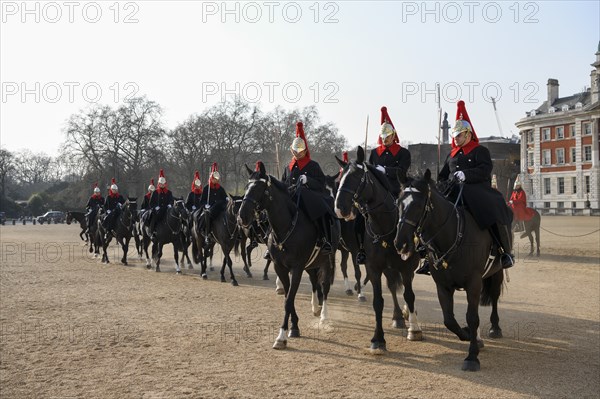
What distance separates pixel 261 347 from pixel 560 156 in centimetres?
7852

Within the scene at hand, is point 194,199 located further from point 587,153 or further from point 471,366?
point 587,153

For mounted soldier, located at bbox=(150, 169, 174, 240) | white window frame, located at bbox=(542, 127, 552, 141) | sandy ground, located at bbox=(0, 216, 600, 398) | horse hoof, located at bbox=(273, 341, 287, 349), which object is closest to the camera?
sandy ground, located at bbox=(0, 216, 600, 398)

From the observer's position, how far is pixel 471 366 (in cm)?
740

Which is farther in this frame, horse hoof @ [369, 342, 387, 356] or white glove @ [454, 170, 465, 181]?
horse hoof @ [369, 342, 387, 356]

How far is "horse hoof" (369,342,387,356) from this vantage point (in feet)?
27.0

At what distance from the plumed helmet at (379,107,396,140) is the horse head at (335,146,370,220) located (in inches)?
62.8

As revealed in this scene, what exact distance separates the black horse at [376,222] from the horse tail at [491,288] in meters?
1.15

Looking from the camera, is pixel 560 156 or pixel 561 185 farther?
pixel 561 185

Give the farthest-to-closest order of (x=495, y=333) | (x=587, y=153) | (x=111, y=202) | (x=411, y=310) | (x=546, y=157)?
(x=546, y=157) → (x=587, y=153) → (x=111, y=202) → (x=495, y=333) → (x=411, y=310)

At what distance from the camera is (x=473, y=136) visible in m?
8.84

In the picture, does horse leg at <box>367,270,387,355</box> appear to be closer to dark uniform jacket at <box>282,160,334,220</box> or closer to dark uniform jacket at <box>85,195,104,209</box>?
dark uniform jacket at <box>282,160,334,220</box>

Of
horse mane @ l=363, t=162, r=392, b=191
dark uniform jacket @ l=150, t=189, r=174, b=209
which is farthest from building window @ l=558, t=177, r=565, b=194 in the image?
horse mane @ l=363, t=162, r=392, b=191

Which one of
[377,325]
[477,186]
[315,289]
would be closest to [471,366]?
[377,325]

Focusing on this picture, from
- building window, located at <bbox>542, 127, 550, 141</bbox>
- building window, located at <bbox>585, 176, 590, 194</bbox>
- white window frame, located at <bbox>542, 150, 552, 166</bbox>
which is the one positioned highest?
building window, located at <bbox>542, 127, 550, 141</bbox>
